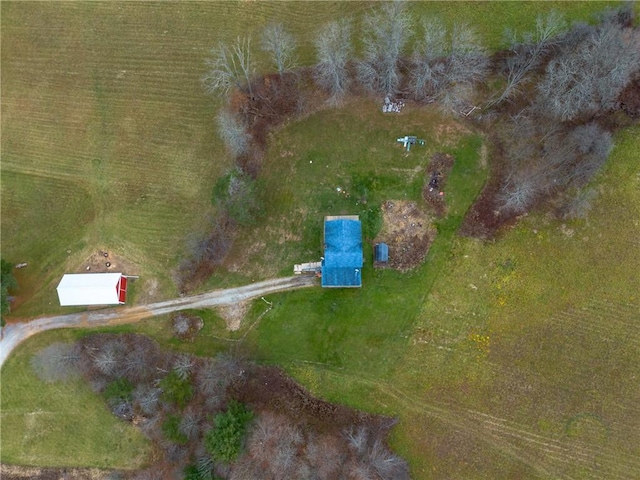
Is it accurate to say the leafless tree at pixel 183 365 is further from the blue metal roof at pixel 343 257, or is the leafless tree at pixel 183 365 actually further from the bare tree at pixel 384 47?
the bare tree at pixel 384 47

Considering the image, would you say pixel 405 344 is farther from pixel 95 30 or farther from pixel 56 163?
pixel 95 30

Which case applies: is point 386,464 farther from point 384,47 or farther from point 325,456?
point 384,47

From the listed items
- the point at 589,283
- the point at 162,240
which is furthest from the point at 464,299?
the point at 162,240

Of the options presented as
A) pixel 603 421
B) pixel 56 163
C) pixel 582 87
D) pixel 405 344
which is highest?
pixel 582 87

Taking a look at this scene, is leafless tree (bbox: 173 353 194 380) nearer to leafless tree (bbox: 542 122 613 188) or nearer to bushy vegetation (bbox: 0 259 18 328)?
Result: bushy vegetation (bbox: 0 259 18 328)

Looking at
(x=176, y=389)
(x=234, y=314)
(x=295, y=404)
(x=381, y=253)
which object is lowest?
(x=295, y=404)

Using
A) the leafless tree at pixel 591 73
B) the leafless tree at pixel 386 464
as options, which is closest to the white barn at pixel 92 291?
the leafless tree at pixel 386 464

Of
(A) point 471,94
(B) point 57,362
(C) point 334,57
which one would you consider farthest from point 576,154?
(B) point 57,362
